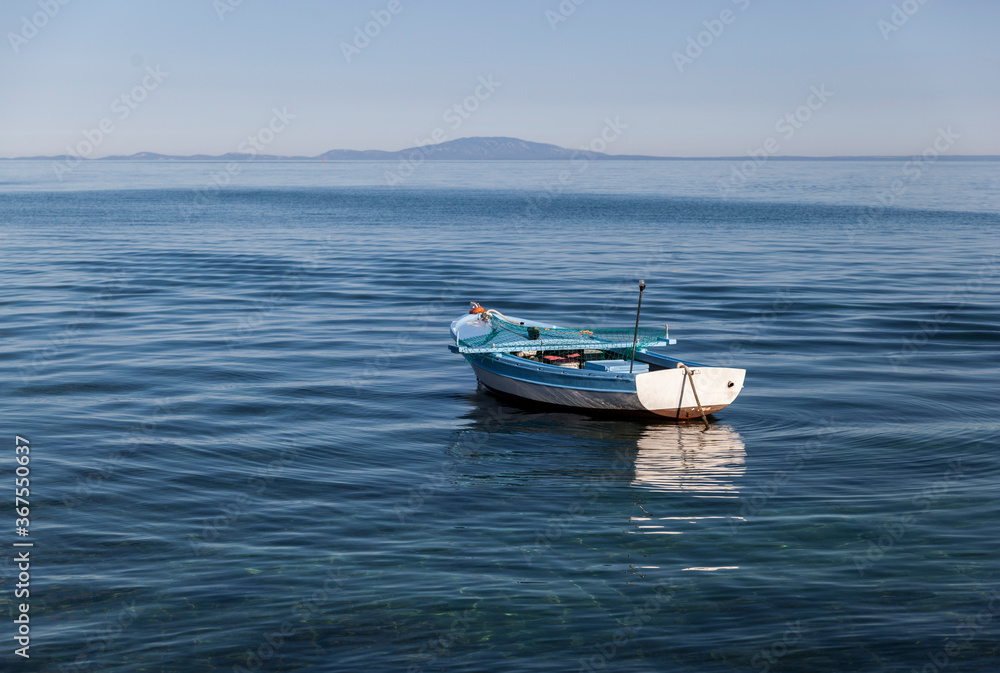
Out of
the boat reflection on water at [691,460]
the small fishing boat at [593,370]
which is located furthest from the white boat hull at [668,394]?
the boat reflection on water at [691,460]

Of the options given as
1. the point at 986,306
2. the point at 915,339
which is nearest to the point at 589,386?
the point at 915,339

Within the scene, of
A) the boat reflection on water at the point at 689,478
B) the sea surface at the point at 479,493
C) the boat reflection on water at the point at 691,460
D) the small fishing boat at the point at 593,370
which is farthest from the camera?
the small fishing boat at the point at 593,370

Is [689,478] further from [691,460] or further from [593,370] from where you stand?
[593,370]

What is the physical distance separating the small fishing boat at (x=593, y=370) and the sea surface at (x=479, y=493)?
2.73ft

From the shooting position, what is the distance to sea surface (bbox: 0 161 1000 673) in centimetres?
1333

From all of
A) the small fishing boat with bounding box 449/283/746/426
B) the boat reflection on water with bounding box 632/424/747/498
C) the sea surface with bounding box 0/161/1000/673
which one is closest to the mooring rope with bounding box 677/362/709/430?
the small fishing boat with bounding box 449/283/746/426

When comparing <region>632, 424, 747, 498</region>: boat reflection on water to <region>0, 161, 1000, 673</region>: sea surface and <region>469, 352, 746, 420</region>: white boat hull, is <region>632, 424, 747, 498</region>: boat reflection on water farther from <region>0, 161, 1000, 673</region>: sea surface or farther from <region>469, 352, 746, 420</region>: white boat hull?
<region>469, 352, 746, 420</region>: white boat hull

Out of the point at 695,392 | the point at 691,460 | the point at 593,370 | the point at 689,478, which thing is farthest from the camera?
the point at 593,370

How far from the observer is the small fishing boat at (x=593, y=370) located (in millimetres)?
24156

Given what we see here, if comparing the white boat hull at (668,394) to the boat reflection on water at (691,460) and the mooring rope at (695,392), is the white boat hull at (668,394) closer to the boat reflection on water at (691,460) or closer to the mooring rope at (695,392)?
the mooring rope at (695,392)

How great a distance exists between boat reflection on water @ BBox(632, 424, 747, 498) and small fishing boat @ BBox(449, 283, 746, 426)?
0.90 m

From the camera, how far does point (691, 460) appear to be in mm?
21609

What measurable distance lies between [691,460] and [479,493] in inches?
220

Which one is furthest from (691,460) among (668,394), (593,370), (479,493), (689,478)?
(479,493)
